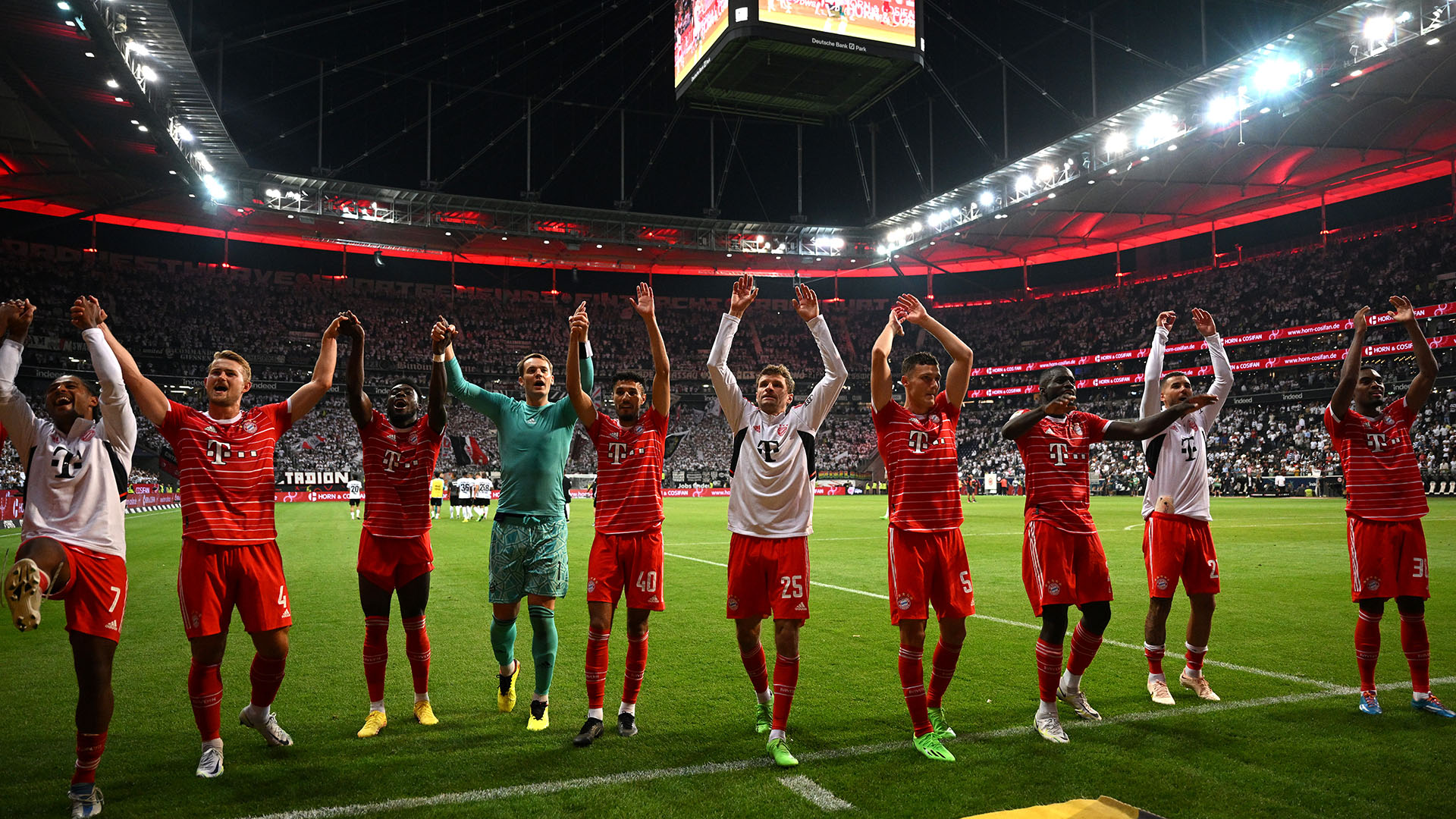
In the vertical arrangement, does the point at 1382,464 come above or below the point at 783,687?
above

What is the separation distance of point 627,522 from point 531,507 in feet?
2.42

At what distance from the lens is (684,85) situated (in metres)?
25.0

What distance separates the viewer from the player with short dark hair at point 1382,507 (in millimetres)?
5918

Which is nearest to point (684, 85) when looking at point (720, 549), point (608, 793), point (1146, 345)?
point (720, 549)

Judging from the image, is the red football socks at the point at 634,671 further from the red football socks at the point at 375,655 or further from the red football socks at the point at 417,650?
the red football socks at the point at 375,655

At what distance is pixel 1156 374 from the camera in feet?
22.1

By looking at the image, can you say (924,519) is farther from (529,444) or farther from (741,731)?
(529,444)

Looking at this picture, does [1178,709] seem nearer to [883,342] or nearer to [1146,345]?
[883,342]

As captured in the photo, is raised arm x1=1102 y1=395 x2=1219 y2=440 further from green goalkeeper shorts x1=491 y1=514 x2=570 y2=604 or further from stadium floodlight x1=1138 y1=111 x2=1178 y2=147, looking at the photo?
stadium floodlight x1=1138 y1=111 x2=1178 y2=147

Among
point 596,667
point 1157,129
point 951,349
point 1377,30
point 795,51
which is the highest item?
point 1157,129

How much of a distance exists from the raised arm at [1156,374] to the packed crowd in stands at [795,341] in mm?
38924

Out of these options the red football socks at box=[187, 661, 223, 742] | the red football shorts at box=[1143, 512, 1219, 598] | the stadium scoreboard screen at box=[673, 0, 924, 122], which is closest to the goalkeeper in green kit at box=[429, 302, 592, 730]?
the red football socks at box=[187, 661, 223, 742]

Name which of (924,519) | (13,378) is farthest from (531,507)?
(13,378)

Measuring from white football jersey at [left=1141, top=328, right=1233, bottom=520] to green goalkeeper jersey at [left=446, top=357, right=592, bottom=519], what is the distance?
441 centimetres
